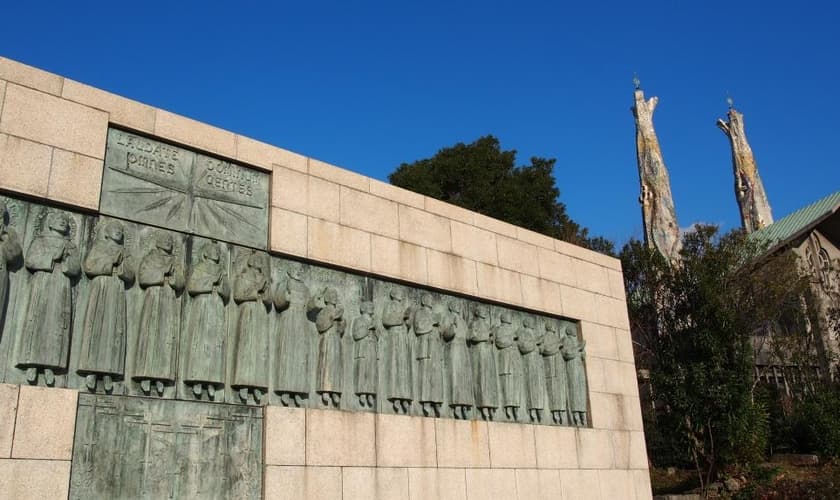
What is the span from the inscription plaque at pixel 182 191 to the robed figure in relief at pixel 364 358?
157 centimetres

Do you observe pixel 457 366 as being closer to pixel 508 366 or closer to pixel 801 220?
pixel 508 366

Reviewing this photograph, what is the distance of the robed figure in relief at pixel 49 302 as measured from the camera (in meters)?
6.65

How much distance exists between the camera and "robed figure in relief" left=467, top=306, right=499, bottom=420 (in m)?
10.5

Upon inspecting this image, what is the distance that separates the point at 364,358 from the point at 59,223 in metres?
3.77

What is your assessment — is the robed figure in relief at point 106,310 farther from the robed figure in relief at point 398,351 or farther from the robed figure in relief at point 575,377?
the robed figure in relief at point 575,377

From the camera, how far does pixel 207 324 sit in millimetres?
7852

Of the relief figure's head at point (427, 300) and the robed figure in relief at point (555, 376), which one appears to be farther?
the robed figure in relief at point (555, 376)

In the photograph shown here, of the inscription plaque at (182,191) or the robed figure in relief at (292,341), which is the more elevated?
the inscription plaque at (182,191)

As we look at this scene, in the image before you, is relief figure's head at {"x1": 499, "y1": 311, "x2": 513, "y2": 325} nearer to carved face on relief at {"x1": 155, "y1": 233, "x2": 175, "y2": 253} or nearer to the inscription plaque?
the inscription plaque

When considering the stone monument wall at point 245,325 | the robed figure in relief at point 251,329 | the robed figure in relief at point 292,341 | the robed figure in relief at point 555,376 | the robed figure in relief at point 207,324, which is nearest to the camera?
the stone monument wall at point 245,325

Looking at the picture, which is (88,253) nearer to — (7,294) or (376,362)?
(7,294)

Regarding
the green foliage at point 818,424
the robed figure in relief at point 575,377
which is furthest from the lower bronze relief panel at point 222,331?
the green foliage at point 818,424

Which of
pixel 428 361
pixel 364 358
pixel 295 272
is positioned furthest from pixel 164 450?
pixel 428 361

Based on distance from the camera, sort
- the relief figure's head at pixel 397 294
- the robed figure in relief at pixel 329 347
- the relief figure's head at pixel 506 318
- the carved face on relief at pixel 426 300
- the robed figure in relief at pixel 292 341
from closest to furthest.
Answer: the robed figure in relief at pixel 292 341 < the robed figure in relief at pixel 329 347 < the relief figure's head at pixel 397 294 < the carved face on relief at pixel 426 300 < the relief figure's head at pixel 506 318
